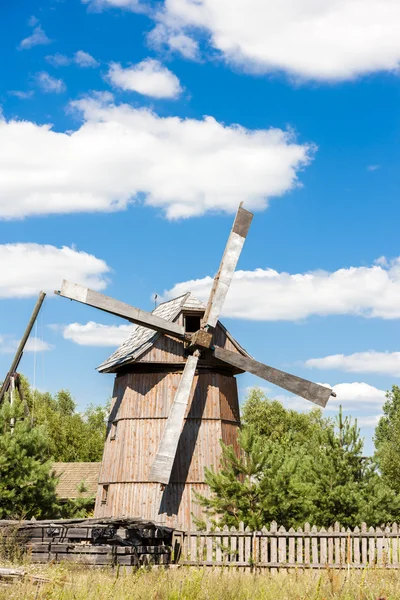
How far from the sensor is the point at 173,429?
68.7 ft

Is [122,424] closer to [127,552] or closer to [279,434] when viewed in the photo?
[127,552]

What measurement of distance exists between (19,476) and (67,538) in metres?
5.72

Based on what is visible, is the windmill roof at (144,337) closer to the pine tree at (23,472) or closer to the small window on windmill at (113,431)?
the small window on windmill at (113,431)

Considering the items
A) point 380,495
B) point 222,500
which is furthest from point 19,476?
point 380,495

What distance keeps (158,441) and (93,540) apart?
4101 millimetres

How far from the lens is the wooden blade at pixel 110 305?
21.8 meters

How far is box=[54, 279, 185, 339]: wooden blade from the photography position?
21844 millimetres

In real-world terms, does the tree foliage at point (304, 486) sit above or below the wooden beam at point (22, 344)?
below

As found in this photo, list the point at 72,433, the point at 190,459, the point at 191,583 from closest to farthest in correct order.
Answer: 1. the point at 191,583
2. the point at 190,459
3. the point at 72,433

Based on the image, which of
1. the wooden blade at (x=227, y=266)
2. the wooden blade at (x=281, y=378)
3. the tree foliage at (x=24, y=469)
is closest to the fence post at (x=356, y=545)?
the wooden blade at (x=281, y=378)

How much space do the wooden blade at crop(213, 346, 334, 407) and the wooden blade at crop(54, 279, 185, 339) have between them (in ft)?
6.57

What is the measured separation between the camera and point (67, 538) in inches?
747

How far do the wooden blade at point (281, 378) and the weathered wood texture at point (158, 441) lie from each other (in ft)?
2.70

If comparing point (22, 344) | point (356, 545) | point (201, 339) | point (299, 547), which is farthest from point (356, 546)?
point (22, 344)
